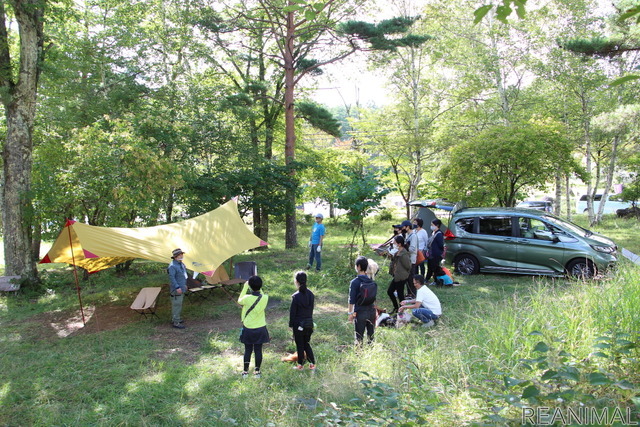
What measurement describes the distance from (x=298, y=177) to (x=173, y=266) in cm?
→ 862

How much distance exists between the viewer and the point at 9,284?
9789 mm

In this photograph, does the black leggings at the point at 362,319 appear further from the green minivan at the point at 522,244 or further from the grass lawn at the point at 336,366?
the green minivan at the point at 522,244

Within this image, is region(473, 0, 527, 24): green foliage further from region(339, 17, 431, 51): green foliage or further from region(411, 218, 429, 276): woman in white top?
region(339, 17, 431, 51): green foliage

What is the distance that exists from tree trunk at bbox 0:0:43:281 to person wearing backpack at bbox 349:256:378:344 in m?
8.82

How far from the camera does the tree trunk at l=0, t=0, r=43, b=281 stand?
32.2 feet

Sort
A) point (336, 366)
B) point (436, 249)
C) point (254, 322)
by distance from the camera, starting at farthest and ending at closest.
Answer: point (436, 249), point (254, 322), point (336, 366)

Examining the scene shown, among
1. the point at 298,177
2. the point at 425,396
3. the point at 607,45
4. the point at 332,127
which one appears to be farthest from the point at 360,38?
the point at 425,396

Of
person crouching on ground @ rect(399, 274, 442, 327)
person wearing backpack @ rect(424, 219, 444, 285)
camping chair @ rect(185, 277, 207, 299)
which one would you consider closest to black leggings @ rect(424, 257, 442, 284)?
person wearing backpack @ rect(424, 219, 444, 285)

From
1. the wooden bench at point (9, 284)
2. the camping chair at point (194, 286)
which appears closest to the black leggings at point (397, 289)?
the camping chair at point (194, 286)

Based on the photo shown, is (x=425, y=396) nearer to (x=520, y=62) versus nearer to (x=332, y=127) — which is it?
(x=332, y=127)

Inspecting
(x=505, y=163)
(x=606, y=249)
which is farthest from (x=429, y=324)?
(x=505, y=163)

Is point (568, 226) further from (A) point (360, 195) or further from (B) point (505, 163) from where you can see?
(A) point (360, 195)

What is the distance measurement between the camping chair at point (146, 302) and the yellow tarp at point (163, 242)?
0.79 meters

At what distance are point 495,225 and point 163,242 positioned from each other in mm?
7599
